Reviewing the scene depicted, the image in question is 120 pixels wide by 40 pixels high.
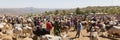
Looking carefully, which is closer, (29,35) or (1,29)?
(29,35)

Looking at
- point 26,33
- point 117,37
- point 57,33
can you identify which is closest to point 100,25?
point 117,37

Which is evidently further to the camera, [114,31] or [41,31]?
[114,31]

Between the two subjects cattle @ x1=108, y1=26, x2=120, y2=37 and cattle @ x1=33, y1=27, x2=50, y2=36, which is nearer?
cattle @ x1=33, y1=27, x2=50, y2=36

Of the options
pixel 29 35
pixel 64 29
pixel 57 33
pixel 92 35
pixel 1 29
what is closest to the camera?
pixel 92 35

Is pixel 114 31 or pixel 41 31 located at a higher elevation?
pixel 41 31

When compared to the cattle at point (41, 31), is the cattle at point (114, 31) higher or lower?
lower

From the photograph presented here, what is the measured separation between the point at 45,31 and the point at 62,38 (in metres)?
2.42

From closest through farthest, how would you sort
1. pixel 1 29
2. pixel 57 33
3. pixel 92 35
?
pixel 92 35, pixel 57 33, pixel 1 29

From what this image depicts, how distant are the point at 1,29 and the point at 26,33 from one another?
4.44m

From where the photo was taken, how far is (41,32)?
21078 mm

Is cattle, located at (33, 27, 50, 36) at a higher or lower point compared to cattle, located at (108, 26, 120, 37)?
higher

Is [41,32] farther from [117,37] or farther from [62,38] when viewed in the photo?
[117,37]

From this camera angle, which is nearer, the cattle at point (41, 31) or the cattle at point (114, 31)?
the cattle at point (41, 31)

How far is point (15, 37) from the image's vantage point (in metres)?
24.0
